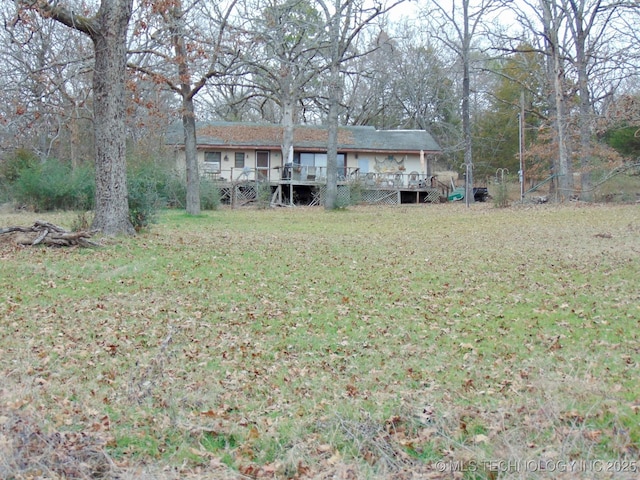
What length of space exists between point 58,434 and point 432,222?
671 inches

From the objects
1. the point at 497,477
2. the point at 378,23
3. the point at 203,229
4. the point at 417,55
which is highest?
the point at 417,55

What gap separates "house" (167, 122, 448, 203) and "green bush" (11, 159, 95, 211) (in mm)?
9686

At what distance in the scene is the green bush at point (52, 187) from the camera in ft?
79.2

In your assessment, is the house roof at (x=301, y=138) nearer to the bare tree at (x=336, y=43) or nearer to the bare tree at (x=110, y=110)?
the bare tree at (x=336, y=43)

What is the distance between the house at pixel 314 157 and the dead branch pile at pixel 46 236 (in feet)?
68.1

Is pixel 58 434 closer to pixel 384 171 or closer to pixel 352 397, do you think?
pixel 352 397

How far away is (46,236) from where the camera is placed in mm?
12570

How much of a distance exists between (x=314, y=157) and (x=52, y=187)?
17.3m

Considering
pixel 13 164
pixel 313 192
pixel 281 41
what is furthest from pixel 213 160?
pixel 281 41

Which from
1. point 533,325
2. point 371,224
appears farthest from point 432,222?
point 533,325

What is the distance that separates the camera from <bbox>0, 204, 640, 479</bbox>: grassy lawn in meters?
4.23

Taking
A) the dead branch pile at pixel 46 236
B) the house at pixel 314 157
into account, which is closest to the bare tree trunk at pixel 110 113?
the dead branch pile at pixel 46 236

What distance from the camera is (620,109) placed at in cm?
1212

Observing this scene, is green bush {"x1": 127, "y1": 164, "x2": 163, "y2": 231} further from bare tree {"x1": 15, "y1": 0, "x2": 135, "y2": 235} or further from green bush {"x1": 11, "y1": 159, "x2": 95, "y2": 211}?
green bush {"x1": 11, "y1": 159, "x2": 95, "y2": 211}
